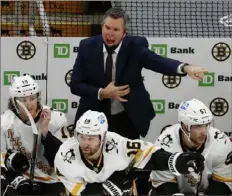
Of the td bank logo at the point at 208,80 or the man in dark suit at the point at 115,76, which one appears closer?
the man in dark suit at the point at 115,76

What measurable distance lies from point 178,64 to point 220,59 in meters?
0.63

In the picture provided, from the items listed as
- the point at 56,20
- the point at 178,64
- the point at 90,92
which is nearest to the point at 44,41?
the point at 56,20

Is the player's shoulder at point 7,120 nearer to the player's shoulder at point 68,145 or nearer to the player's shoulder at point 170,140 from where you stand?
the player's shoulder at point 68,145

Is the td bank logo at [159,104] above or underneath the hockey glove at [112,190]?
above

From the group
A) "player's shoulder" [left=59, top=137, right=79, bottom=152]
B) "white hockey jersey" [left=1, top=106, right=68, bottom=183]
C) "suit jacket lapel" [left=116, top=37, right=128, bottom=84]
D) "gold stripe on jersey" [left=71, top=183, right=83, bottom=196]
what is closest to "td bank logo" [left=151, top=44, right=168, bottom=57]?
"suit jacket lapel" [left=116, top=37, right=128, bottom=84]

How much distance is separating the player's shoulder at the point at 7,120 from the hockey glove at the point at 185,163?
74cm

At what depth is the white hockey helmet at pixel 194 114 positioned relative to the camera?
221cm

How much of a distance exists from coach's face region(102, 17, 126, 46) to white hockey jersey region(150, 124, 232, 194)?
451mm

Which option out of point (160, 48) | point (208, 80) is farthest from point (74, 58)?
point (208, 80)

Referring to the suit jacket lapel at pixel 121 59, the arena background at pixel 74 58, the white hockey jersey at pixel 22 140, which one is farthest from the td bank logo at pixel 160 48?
the white hockey jersey at pixel 22 140

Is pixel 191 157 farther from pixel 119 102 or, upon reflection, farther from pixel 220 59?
pixel 220 59

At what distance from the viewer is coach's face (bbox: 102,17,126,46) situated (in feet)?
7.18

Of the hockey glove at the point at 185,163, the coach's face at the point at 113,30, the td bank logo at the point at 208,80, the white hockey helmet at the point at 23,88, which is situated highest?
the coach's face at the point at 113,30

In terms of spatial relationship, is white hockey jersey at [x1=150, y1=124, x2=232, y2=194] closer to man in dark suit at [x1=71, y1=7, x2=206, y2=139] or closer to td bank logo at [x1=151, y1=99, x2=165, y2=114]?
man in dark suit at [x1=71, y1=7, x2=206, y2=139]
